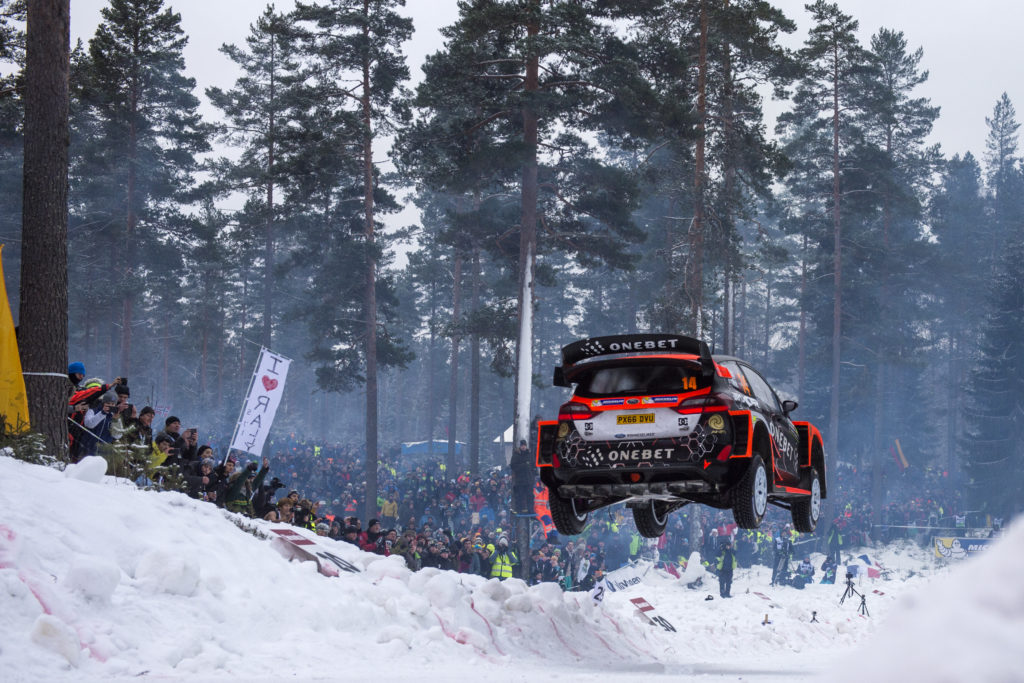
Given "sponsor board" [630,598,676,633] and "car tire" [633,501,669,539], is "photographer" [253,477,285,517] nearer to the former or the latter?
"car tire" [633,501,669,539]

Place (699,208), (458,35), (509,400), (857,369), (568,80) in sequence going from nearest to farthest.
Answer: (568,80) → (458,35) → (699,208) → (857,369) → (509,400)

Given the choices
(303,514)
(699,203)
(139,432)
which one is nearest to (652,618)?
(303,514)

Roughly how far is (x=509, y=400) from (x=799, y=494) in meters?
60.4

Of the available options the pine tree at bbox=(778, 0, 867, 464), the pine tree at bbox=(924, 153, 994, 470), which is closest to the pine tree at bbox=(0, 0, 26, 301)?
the pine tree at bbox=(778, 0, 867, 464)

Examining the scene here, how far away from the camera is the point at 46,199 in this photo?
1168cm

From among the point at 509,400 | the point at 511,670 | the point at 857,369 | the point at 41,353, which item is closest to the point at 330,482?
the point at 41,353

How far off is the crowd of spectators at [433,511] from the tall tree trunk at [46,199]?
1012 mm

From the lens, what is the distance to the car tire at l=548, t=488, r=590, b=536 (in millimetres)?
9594

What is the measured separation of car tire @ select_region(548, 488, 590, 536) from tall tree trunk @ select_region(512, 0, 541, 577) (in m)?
12.7

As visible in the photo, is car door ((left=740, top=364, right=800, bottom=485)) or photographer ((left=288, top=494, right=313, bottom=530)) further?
photographer ((left=288, top=494, right=313, bottom=530))

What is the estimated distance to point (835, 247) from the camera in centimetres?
4050

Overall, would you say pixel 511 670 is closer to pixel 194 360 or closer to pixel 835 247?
pixel 835 247

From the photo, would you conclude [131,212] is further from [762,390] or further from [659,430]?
[659,430]

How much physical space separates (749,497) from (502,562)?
11.7 metres
